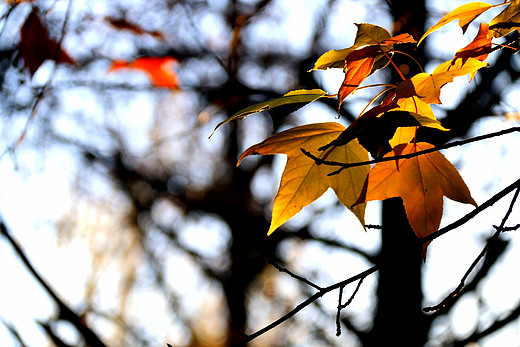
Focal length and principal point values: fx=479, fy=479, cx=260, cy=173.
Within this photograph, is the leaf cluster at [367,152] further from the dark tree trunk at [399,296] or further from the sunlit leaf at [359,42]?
the dark tree trunk at [399,296]

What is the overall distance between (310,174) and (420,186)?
0.12 meters

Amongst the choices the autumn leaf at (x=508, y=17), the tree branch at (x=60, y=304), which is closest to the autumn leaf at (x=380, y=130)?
the autumn leaf at (x=508, y=17)

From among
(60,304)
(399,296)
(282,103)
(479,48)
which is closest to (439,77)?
(479,48)

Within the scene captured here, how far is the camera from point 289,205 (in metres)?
0.46

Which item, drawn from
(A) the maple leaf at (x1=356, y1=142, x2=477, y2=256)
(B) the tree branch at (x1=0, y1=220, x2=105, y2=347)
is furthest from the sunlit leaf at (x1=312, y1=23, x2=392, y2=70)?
(B) the tree branch at (x1=0, y1=220, x2=105, y2=347)

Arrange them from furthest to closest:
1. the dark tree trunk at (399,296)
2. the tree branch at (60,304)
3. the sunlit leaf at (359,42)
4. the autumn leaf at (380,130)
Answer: the dark tree trunk at (399,296), the tree branch at (60,304), the sunlit leaf at (359,42), the autumn leaf at (380,130)

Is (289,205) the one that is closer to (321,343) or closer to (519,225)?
(519,225)

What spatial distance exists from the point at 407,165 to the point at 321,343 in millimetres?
2428

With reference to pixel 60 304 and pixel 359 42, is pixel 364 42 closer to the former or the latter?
pixel 359 42

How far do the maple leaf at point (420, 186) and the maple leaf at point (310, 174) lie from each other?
0.05 ft

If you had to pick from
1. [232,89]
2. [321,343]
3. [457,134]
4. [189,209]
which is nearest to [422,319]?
[457,134]

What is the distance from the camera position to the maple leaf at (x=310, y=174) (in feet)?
1.48

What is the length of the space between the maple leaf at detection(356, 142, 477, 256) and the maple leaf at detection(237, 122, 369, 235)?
2cm

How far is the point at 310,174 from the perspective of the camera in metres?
0.47
